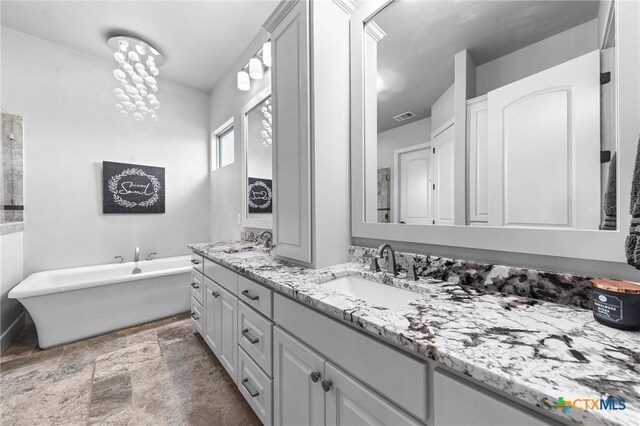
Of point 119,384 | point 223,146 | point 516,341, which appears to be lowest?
point 119,384

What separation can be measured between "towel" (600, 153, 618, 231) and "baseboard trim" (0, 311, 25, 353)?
383 centimetres

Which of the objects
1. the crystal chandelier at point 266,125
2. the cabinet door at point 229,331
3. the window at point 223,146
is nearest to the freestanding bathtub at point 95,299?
the cabinet door at point 229,331

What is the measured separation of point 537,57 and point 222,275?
187 cm

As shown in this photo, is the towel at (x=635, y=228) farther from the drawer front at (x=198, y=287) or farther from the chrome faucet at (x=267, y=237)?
the drawer front at (x=198, y=287)

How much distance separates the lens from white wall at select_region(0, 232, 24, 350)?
2105 millimetres

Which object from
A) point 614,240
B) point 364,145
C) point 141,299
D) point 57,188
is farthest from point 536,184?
point 57,188

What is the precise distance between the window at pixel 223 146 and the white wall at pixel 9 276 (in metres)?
2.04

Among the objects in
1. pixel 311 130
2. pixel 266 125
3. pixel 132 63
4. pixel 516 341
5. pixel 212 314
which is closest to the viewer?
pixel 516 341

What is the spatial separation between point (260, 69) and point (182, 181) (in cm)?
206

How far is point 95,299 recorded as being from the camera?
2318 millimetres

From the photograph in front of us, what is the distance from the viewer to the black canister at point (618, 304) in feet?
1.98

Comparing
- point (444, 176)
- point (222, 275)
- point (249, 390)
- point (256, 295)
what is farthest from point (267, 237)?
point (444, 176)

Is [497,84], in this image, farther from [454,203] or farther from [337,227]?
[337,227]

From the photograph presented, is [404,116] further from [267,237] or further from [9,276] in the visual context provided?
[9,276]
